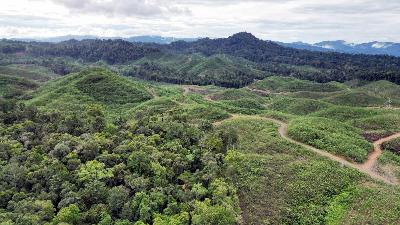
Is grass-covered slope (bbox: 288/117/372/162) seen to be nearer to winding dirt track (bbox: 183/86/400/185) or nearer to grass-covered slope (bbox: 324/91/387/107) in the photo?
winding dirt track (bbox: 183/86/400/185)

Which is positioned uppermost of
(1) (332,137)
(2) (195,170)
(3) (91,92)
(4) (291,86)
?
(3) (91,92)

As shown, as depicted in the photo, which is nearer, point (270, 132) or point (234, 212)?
point (234, 212)

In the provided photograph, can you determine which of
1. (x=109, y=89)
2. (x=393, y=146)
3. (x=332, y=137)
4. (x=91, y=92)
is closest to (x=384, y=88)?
(x=393, y=146)

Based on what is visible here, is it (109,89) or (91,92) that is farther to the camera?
(109,89)

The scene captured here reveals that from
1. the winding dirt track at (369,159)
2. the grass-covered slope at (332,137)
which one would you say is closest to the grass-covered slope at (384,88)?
the grass-covered slope at (332,137)

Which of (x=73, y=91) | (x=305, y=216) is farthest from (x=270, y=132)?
(x=73, y=91)

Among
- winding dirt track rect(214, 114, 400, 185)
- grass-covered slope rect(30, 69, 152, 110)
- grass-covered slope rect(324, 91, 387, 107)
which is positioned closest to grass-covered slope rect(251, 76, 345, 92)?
grass-covered slope rect(324, 91, 387, 107)

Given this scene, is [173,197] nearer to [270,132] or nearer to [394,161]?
[270,132]

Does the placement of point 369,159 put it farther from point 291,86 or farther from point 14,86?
point 14,86
